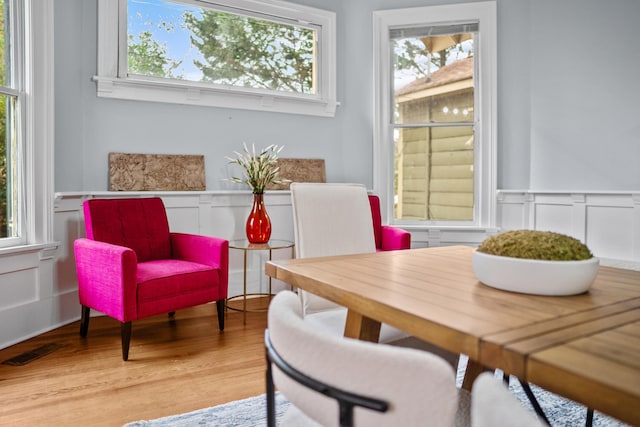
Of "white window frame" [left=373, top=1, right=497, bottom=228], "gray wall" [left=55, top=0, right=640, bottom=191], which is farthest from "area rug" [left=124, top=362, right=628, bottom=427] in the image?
"white window frame" [left=373, top=1, right=497, bottom=228]

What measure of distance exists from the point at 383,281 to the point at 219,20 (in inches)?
132

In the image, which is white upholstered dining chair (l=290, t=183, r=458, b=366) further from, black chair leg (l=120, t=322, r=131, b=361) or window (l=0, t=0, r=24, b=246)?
window (l=0, t=0, r=24, b=246)

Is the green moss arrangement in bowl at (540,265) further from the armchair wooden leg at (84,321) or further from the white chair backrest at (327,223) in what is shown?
the armchair wooden leg at (84,321)

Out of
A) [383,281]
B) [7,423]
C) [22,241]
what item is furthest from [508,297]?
[22,241]

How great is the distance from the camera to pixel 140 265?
2.91m

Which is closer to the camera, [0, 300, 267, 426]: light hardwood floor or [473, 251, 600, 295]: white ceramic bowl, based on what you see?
[473, 251, 600, 295]: white ceramic bowl

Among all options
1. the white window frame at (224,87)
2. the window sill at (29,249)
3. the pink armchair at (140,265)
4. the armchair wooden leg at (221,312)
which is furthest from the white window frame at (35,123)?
the armchair wooden leg at (221,312)

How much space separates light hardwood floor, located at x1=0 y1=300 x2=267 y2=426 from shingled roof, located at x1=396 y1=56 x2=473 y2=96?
8.68 feet

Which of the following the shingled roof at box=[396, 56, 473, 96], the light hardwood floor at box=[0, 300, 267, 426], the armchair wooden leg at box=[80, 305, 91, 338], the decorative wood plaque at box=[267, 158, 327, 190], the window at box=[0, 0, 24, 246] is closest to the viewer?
the light hardwood floor at box=[0, 300, 267, 426]

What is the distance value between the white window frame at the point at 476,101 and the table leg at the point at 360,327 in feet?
10.3

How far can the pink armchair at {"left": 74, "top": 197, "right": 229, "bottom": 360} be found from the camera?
8.35 feet

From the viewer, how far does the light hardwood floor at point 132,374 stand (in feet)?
6.48

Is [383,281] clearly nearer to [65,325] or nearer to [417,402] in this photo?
[417,402]

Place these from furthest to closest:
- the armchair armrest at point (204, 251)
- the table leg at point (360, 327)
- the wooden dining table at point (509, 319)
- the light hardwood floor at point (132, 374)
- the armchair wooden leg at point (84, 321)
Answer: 1. the armchair armrest at point (204, 251)
2. the armchair wooden leg at point (84, 321)
3. the light hardwood floor at point (132, 374)
4. the table leg at point (360, 327)
5. the wooden dining table at point (509, 319)
